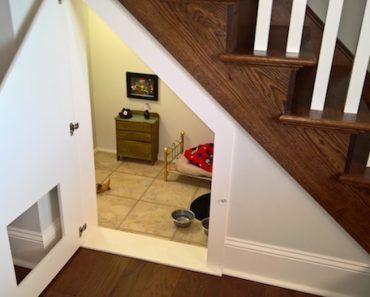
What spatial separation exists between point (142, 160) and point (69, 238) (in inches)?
69.1

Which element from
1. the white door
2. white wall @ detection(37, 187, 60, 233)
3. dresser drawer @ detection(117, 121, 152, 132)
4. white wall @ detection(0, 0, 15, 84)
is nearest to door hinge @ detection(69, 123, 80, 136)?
the white door

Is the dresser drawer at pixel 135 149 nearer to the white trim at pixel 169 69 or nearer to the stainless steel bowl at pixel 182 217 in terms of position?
the stainless steel bowl at pixel 182 217

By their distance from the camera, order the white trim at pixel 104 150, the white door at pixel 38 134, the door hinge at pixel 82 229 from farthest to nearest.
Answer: the white trim at pixel 104 150, the door hinge at pixel 82 229, the white door at pixel 38 134

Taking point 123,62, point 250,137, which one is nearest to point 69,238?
point 250,137

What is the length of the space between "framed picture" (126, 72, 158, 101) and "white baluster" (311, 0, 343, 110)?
2237 mm

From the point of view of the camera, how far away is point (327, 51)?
153cm

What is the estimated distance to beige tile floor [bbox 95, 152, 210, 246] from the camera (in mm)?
2717

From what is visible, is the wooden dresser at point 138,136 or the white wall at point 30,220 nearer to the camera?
the white wall at point 30,220

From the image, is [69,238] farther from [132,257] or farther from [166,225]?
[166,225]

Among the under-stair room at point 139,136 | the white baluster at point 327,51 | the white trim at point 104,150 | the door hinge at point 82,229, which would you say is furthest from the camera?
the white trim at point 104,150

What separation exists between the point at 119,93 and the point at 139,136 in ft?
1.63

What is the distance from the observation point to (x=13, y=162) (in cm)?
162

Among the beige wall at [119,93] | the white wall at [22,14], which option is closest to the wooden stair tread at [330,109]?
the white wall at [22,14]

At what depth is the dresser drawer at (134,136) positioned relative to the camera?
3.68m
